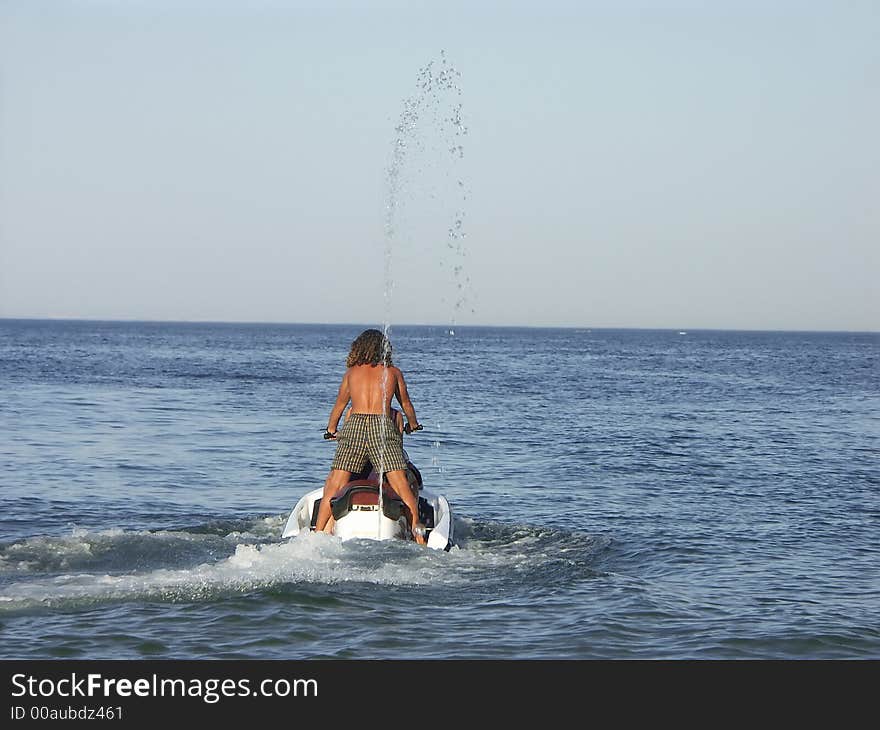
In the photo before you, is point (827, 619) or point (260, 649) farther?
point (827, 619)

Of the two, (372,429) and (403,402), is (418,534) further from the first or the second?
(403,402)

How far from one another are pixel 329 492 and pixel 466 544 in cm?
187

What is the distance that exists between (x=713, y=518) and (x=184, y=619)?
25.4ft

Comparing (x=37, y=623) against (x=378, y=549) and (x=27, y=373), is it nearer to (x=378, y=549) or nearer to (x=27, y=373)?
(x=378, y=549)

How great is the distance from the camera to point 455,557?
437 inches

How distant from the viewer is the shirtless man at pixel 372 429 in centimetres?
1101

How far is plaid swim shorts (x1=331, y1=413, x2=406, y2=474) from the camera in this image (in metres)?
11.0

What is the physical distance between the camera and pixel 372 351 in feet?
36.1

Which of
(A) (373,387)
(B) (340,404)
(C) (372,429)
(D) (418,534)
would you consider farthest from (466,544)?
(A) (373,387)

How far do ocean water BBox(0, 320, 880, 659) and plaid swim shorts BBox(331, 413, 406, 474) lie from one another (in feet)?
2.51
